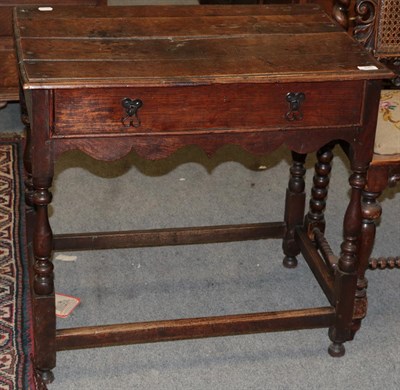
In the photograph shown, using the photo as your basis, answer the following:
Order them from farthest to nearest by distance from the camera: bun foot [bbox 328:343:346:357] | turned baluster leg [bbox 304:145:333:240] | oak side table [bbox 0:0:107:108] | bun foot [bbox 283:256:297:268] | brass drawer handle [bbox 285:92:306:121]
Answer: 1. oak side table [bbox 0:0:107:108]
2. bun foot [bbox 283:256:297:268]
3. turned baluster leg [bbox 304:145:333:240]
4. bun foot [bbox 328:343:346:357]
5. brass drawer handle [bbox 285:92:306:121]

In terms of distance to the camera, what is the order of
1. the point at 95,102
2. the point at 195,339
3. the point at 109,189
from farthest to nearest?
the point at 109,189 → the point at 195,339 → the point at 95,102

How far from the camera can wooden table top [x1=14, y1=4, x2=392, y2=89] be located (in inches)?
94.5

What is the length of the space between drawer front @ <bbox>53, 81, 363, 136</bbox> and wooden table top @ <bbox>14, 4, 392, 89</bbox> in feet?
0.13

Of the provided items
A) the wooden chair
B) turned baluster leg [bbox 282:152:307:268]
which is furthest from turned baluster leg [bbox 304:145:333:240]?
the wooden chair

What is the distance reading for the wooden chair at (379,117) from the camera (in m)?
2.73

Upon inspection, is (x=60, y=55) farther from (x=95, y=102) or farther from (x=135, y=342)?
(x=135, y=342)

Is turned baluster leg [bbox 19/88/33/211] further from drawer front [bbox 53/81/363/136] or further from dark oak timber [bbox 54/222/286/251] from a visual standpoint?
drawer front [bbox 53/81/363/136]

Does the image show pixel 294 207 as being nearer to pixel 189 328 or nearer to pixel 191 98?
pixel 189 328

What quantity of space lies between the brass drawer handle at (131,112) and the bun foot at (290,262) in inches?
42.0

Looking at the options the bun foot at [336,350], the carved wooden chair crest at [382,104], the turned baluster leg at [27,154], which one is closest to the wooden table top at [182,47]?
the carved wooden chair crest at [382,104]

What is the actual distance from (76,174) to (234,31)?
1.30 m

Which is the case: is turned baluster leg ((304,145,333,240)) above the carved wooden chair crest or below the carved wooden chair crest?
below

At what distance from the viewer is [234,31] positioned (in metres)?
2.75

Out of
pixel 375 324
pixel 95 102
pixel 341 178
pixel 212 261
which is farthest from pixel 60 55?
pixel 341 178
